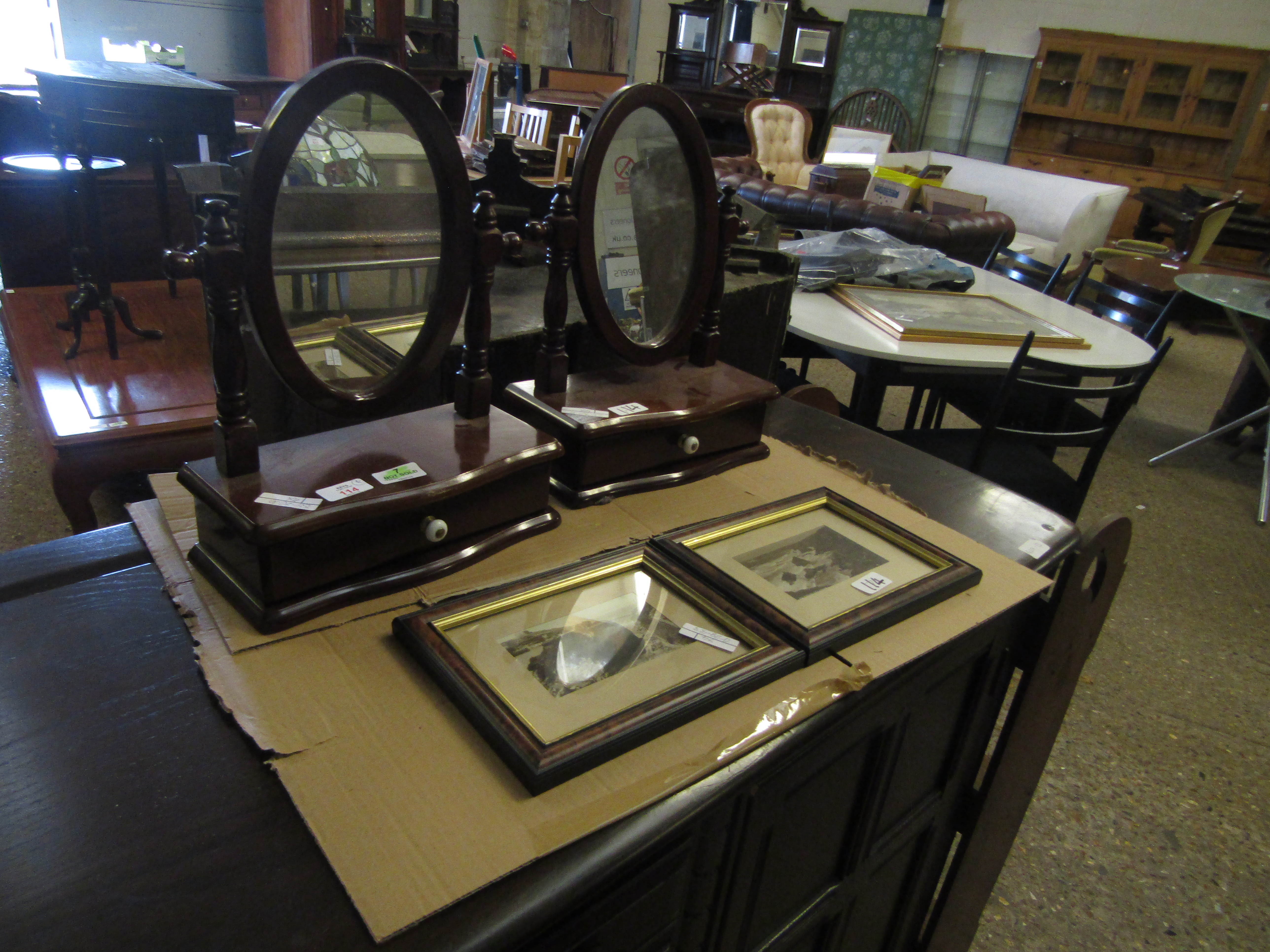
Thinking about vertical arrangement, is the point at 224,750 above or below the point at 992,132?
below

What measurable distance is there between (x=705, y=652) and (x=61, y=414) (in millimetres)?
1657

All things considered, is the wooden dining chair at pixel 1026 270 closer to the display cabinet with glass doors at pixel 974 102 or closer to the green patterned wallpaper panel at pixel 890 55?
the display cabinet with glass doors at pixel 974 102

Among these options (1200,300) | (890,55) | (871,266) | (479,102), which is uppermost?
(890,55)

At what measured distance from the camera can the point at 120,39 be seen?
462 centimetres

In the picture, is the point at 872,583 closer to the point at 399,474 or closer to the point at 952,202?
the point at 399,474

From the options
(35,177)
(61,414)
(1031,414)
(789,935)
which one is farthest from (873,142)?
(789,935)

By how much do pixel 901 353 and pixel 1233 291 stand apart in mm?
2097

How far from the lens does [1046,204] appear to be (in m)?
5.77

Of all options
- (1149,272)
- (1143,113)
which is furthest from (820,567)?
(1143,113)

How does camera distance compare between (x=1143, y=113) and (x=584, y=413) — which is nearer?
(x=584, y=413)

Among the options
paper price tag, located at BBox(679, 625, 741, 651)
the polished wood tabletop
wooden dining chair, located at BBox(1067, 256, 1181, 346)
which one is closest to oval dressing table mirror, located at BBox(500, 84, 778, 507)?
paper price tag, located at BBox(679, 625, 741, 651)

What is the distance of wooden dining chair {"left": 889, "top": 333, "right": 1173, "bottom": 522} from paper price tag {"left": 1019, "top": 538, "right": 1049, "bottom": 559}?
77 cm

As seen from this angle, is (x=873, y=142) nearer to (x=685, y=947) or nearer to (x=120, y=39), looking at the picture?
(x=120, y=39)

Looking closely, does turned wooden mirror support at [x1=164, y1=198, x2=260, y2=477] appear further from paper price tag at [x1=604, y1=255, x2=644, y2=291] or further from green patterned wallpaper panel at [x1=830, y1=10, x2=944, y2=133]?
green patterned wallpaper panel at [x1=830, y1=10, x2=944, y2=133]
